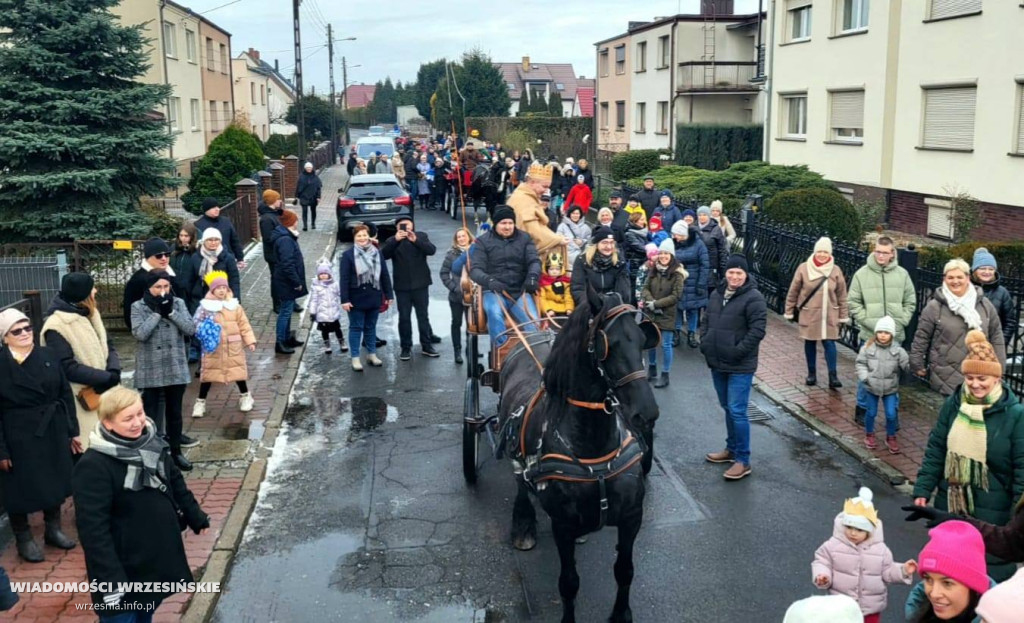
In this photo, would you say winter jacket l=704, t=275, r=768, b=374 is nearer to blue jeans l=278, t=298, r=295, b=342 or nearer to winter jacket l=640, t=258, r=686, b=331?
winter jacket l=640, t=258, r=686, b=331

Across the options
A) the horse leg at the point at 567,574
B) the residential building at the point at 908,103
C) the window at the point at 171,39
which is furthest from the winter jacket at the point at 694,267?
the window at the point at 171,39

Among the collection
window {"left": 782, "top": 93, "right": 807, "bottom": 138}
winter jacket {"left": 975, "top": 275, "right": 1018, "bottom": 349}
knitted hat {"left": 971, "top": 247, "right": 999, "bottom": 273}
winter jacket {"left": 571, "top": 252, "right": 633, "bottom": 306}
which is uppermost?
window {"left": 782, "top": 93, "right": 807, "bottom": 138}

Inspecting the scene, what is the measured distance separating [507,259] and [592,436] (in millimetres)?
3430

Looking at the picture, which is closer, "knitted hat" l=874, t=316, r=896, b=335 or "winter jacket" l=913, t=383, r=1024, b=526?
"winter jacket" l=913, t=383, r=1024, b=526

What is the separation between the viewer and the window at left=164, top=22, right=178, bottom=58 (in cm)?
3621

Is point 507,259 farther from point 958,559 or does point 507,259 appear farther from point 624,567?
point 958,559

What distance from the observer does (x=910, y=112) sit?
23.6 meters

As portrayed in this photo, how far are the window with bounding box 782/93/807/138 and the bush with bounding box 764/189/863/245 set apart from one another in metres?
14.3

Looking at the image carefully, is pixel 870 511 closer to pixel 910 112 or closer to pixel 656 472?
pixel 656 472

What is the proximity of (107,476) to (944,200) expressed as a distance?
856 inches

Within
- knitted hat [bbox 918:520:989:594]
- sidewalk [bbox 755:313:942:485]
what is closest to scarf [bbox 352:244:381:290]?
sidewalk [bbox 755:313:942:485]

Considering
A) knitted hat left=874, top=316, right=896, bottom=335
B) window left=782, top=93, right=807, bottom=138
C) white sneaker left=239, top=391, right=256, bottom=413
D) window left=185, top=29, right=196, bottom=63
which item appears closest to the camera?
knitted hat left=874, top=316, right=896, bottom=335

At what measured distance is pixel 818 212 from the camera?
16.3m

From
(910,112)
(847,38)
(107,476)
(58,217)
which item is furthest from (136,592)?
(847,38)
